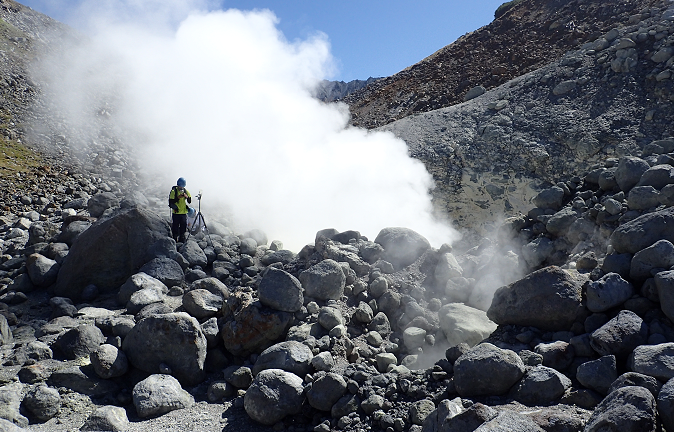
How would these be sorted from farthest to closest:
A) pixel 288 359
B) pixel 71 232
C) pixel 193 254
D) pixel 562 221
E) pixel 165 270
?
1. pixel 71 232
2. pixel 193 254
3. pixel 165 270
4. pixel 562 221
5. pixel 288 359

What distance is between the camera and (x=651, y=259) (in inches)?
175

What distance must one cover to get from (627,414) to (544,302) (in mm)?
A: 1922

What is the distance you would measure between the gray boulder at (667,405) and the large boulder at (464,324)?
93.9 inches

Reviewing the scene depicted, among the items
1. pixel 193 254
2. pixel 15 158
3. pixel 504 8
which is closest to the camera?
pixel 193 254

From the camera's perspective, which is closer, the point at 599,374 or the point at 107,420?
the point at 599,374

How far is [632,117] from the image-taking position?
12742 millimetres

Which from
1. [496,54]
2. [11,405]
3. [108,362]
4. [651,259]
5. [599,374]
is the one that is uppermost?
[496,54]

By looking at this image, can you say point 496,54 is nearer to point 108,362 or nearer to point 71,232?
point 71,232

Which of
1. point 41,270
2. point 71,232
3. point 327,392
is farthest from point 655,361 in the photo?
point 71,232

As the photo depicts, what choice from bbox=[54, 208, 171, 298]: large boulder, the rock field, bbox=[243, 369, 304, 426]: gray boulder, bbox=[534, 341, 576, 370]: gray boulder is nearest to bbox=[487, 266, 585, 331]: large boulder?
the rock field

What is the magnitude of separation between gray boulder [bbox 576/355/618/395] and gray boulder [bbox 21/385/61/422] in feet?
15.7

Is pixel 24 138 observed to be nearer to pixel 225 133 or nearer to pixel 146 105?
pixel 146 105

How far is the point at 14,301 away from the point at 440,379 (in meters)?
6.20

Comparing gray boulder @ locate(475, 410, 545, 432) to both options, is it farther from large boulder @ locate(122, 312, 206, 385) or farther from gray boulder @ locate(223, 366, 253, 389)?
large boulder @ locate(122, 312, 206, 385)
